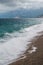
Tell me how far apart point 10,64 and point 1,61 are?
144 centimetres

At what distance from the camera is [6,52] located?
770 inches

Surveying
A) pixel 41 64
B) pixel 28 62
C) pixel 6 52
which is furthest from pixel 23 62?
pixel 6 52

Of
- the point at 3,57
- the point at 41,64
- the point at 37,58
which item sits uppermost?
the point at 3,57

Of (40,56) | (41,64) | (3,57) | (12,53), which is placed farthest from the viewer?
(12,53)

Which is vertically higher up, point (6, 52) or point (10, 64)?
point (6, 52)

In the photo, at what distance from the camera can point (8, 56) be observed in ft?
58.8

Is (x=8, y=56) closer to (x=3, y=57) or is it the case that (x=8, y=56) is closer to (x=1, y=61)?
(x=3, y=57)

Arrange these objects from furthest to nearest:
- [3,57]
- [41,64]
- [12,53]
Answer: [12,53] < [3,57] < [41,64]

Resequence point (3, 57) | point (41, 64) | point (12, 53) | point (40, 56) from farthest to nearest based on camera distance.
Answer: point (12, 53)
point (3, 57)
point (40, 56)
point (41, 64)

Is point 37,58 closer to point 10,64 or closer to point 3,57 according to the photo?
point 10,64

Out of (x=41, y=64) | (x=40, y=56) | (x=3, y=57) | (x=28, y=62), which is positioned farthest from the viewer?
(x=3, y=57)

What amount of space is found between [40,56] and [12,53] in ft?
12.7

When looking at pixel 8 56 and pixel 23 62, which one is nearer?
pixel 23 62

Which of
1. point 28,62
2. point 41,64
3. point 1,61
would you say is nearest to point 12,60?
point 1,61
